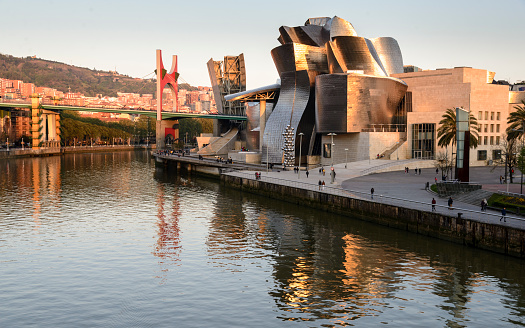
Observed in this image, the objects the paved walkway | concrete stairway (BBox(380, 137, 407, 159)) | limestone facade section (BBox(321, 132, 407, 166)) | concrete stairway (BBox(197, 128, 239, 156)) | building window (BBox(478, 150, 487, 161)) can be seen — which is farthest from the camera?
concrete stairway (BBox(197, 128, 239, 156))

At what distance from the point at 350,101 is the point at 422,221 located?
4032cm

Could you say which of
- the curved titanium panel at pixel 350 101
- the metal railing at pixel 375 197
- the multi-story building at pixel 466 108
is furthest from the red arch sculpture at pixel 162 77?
the metal railing at pixel 375 197

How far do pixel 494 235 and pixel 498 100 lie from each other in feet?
161

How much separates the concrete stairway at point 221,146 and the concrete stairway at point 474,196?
7620 centimetres

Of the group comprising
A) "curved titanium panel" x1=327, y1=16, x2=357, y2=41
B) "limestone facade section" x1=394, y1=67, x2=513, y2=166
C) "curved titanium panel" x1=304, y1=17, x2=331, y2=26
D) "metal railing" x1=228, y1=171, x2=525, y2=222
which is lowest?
"metal railing" x1=228, y1=171, x2=525, y2=222

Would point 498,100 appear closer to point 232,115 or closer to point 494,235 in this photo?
point 494,235

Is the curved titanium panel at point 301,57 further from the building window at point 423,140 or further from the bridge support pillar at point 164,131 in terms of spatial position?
the bridge support pillar at point 164,131

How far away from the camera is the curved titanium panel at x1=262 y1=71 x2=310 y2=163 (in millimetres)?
76812

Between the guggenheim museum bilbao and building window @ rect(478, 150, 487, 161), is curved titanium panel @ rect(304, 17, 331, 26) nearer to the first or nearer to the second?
the guggenheim museum bilbao

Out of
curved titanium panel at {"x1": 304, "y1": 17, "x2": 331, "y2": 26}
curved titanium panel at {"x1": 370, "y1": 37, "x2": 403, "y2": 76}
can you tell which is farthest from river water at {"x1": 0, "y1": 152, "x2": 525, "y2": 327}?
curved titanium panel at {"x1": 304, "y1": 17, "x2": 331, "y2": 26}

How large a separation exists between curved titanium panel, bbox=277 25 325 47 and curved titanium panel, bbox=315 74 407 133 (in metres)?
11.3

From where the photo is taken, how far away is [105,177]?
7469cm

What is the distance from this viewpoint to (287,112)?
256 ft

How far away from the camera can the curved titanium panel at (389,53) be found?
84.6 m
